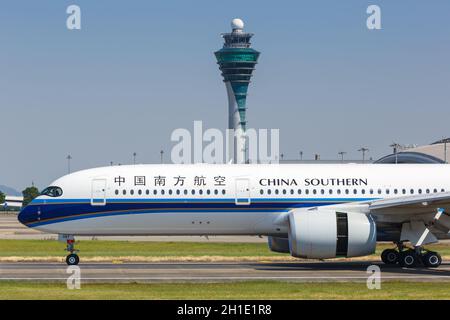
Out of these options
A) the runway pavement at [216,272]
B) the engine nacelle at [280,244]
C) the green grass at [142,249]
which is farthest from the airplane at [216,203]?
the green grass at [142,249]

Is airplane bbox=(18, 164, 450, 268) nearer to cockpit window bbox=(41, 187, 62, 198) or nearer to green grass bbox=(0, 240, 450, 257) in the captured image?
cockpit window bbox=(41, 187, 62, 198)

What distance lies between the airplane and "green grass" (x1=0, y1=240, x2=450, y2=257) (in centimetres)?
770

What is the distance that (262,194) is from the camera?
1550 inches

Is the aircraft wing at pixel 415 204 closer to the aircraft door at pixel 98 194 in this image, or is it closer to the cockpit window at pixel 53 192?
the aircraft door at pixel 98 194

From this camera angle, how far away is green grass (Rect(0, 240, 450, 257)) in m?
49.1

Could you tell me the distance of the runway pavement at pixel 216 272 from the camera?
33.9 meters

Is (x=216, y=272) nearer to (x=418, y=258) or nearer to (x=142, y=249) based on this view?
(x=418, y=258)

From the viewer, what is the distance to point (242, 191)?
39406 millimetres

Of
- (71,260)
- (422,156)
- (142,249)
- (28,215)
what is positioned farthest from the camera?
(422,156)

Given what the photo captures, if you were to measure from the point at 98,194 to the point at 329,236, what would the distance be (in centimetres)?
1000

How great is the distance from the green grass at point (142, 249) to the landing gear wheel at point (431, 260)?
9.11 metres

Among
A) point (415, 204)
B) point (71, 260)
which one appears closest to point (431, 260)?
point (415, 204)
